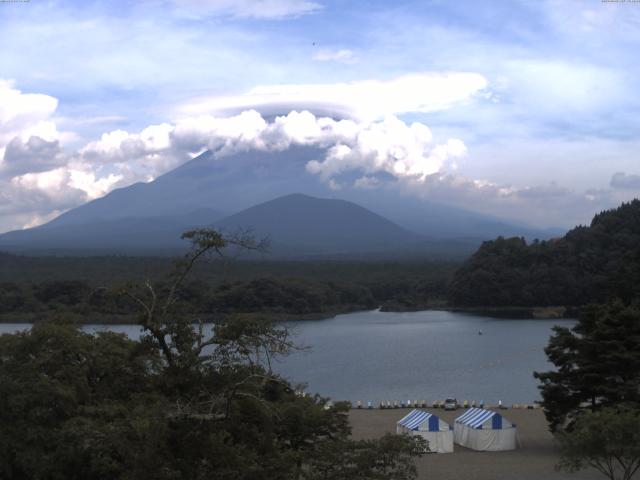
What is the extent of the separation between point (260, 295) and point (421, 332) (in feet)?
32.0

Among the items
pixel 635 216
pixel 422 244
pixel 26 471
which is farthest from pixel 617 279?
pixel 422 244

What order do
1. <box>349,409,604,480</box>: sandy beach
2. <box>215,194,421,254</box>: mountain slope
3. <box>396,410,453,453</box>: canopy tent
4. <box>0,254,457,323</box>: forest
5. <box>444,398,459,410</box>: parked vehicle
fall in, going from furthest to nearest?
<box>215,194,421,254</box>: mountain slope
<box>0,254,457,323</box>: forest
<box>444,398,459,410</box>: parked vehicle
<box>396,410,453,453</box>: canopy tent
<box>349,409,604,480</box>: sandy beach

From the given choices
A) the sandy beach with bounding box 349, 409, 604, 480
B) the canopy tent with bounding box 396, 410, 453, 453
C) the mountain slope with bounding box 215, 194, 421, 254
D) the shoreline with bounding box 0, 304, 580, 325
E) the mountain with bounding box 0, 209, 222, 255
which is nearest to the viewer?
the sandy beach with bounding box 349, 409, 604, 480

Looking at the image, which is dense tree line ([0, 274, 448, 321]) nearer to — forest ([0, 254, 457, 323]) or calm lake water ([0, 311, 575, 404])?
forest ([0, 254, 457, 323])

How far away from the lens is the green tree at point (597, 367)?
43.3 ft

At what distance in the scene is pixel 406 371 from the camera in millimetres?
26297

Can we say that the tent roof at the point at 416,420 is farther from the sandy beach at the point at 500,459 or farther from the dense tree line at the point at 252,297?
the dense tree line at the point at 252,297

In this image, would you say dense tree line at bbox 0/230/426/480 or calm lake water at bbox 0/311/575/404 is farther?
calm lake water at bbox 0/311/575/404

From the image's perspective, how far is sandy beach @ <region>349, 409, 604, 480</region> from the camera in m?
12.1

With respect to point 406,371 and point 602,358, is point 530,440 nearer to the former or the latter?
point 602,358

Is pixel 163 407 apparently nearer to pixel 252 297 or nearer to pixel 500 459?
pixel 500 459

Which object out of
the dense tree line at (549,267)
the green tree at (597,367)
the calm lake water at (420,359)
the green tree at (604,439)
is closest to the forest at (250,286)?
the calm lake water at (420,359)

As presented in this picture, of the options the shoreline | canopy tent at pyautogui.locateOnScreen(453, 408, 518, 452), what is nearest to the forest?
the shoreline

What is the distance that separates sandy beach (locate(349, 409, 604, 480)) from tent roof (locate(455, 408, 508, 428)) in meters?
0.46
